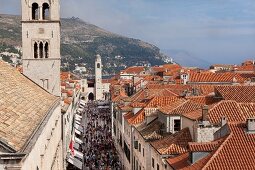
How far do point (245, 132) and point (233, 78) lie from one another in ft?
218

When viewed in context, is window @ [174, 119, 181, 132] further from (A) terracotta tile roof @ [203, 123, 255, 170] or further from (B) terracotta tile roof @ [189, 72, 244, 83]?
(B) terracotta tile roof @ [189, 72, 244, 83]

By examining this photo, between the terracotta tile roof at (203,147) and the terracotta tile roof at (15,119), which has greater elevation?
the terracotta tile roof at (15,119)

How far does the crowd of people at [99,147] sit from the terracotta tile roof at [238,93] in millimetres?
23246

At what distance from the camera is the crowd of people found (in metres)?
66.6

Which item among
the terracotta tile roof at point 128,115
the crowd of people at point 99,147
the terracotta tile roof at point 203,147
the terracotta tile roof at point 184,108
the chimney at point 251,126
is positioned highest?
the chimney at point 251,126

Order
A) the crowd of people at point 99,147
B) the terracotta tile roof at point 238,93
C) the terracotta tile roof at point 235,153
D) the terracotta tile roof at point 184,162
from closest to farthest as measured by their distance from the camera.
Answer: the terracotta tile roof at point 235,153 < the terracotta tile roof at point 184,162 < the terracotta tile roof at point 238,93 < the crowd of people at point 99,147

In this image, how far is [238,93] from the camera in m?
42.8

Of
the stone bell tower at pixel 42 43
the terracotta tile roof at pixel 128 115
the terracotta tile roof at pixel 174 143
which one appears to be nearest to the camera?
the terracotta tile roof at pixel 174 143

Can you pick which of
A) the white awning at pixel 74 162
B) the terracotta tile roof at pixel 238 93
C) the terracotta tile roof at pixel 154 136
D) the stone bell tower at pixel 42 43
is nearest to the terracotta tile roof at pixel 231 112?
the terracotta tile roof at pixel 154 136

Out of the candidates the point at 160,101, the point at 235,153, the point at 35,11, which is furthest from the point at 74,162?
the point at 235,153

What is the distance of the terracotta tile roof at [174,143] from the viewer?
30.9 metres

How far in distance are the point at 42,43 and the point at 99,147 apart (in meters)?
37.9

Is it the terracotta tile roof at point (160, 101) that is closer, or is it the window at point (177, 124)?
the window at point (177, 124)

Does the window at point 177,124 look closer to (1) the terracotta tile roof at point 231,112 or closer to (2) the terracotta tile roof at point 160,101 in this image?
(1) the terracotta tile roof at point 231,112
